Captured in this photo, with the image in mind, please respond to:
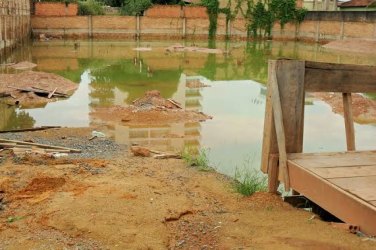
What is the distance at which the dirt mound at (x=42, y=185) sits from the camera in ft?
17.9

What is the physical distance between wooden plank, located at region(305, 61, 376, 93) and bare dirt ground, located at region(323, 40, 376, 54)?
1084 inches

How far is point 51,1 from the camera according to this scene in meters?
39.5

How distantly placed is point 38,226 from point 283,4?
39.4 meters

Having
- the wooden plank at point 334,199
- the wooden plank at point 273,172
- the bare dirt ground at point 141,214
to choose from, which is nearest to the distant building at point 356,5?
the bare dirt ground at point 141,214

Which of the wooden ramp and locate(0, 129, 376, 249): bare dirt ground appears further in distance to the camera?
the wooden ramp

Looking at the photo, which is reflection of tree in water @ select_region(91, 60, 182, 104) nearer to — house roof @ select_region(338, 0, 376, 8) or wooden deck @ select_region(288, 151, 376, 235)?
wooden deck @ select_region(288, 151, 376, 235)

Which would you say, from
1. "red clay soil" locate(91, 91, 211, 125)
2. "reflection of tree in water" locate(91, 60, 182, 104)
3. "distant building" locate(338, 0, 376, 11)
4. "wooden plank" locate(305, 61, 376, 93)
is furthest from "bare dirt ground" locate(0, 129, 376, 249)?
"distant building" locate(338, 0, 376, 11)

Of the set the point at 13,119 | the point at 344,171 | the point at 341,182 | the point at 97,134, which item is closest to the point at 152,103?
the point at 97,134

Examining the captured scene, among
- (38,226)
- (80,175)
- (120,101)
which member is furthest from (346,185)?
(120,101)

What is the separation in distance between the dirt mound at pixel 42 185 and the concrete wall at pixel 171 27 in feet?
106

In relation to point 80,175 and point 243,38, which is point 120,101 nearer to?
point 80,175

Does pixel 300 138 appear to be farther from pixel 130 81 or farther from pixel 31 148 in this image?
pixel 130 81

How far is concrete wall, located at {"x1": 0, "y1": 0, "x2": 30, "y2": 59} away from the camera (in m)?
23.6

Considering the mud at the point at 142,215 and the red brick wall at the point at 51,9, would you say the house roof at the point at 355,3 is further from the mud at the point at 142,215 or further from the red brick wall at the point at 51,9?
the mud at the point at 142,215
